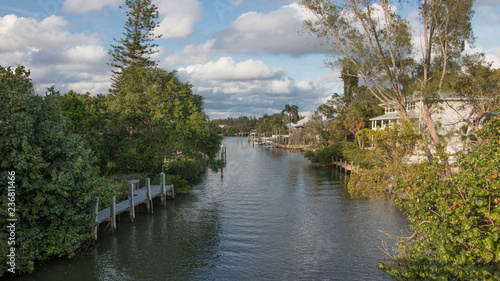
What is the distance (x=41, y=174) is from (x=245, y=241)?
1011cm

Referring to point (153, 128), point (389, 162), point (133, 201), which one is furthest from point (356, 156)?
point (133, 201)

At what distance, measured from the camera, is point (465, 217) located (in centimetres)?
736

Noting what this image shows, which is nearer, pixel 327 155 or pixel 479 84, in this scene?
pixel 479 84

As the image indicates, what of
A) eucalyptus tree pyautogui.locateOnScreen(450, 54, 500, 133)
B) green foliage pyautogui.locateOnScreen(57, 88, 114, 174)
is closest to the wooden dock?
green foliage pyautogui.locateOnScreen(57, 88, 114, 174)

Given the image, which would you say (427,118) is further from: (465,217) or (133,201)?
(133,201)

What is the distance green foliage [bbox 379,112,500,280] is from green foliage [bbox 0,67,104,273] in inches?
458

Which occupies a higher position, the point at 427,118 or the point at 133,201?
the point at 427,118

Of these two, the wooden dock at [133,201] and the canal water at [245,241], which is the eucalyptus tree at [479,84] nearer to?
the canal water at [245,241]

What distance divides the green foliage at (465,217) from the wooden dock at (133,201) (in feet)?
45.2

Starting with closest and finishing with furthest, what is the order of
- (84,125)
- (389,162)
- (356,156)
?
1. (389,162)
2. (84,125)
3. (356,156)

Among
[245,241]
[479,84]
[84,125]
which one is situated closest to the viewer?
[245,241]

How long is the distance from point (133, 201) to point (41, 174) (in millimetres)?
9554

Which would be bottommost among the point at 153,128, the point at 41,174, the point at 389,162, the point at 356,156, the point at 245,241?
the point at 245,241

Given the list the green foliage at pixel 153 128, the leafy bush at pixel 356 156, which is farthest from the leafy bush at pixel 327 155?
the green foliage at pixel 153 128
